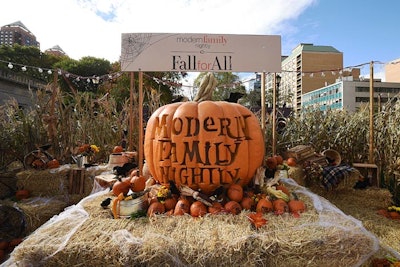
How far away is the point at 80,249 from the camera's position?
1.45 m

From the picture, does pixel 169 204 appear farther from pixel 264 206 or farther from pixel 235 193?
pixel 264 206

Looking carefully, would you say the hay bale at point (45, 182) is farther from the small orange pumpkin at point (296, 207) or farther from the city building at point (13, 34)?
the city building at point (13, 34)

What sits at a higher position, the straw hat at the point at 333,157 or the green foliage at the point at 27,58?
the green foliage at the point at 27,58

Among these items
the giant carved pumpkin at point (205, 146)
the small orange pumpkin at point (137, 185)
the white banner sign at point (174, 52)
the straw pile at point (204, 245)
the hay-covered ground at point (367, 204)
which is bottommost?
the hay-covered ground at point (367, 204)

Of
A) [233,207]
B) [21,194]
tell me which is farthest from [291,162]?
[21,194]

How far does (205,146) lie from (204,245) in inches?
35.3

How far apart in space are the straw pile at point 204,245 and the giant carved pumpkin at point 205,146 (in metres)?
0.61

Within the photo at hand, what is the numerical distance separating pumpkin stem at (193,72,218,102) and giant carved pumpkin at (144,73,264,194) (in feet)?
0.87

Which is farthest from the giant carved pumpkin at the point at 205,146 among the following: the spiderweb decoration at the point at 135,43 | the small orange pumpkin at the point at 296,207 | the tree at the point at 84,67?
the tree at the point at 84,67

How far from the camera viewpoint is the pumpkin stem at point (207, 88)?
257cm

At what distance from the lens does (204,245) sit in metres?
1.43

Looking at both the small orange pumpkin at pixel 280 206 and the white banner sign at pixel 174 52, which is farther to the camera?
the white banner sign at pixel 174 52

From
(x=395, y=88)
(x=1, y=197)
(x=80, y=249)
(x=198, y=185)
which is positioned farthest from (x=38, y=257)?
(x=395, y=88)

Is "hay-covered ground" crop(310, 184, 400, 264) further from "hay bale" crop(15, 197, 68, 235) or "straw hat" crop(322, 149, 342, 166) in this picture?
"hay bale" crop(15, 197, 68, 235)
